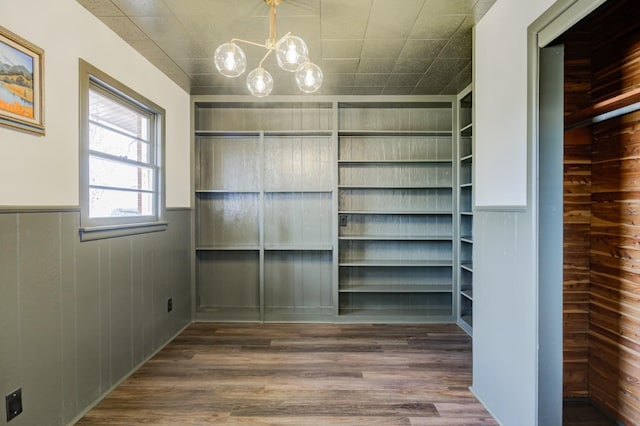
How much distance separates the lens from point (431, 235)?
3.81 meters

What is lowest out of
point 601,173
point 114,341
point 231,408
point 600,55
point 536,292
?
point 231,408

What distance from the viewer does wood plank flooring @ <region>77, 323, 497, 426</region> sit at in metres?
2.02

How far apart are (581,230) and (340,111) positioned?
103 inches

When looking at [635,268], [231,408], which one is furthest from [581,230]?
[231,408]

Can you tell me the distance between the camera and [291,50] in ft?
5.38

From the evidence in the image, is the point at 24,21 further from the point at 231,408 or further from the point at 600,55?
the point at 600,55

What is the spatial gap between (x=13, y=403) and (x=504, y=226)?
107 inches

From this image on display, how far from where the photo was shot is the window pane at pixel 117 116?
225 cm

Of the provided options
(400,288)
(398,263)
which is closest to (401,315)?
(400,288)

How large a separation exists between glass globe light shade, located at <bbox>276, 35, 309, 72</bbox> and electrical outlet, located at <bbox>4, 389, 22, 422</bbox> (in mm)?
2128

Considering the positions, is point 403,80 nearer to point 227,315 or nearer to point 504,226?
point 504,226

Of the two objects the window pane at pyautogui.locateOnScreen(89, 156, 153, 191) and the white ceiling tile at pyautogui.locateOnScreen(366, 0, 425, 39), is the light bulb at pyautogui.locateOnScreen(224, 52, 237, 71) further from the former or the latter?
the window pane at pyautogui.locateOnScreen(89, 156, 153, 191)

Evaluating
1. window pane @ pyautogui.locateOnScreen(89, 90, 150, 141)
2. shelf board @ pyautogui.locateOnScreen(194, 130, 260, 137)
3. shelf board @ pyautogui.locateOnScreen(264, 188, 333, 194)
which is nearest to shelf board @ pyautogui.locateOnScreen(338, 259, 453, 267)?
shelf board @ pyautogui.locateOnScreen(264, 188, 333, 194)

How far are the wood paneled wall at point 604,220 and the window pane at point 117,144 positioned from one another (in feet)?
9.56
